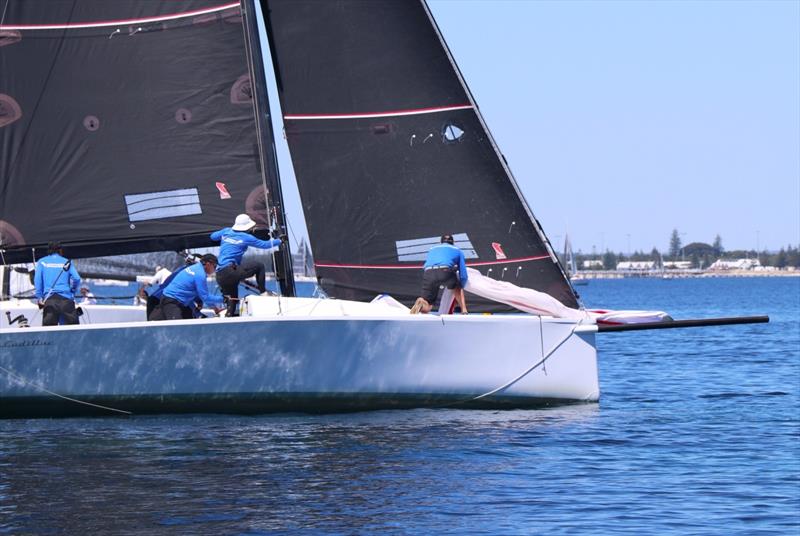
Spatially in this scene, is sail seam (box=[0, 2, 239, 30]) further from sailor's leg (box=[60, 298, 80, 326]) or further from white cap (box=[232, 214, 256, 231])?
sailor's leg (box=[60, 298, 80, 326])

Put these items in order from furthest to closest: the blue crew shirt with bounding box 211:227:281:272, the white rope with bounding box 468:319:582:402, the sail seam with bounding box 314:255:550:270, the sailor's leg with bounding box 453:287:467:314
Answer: the sail seam with bounding box 314:255:550:270 < the blue crew shirt with bounding box 211:227:281:272 < the sailor's leg with bounding box 453:287:467:314 < the white rope with bounding box 468:319:582:402

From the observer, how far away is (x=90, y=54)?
18.2 metres

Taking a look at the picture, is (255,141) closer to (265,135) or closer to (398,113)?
(265,135)

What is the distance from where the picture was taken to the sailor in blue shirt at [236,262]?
56.8 feet

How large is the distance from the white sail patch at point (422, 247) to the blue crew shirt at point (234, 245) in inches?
70.2

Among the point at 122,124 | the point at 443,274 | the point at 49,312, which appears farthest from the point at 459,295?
the point at 49,312

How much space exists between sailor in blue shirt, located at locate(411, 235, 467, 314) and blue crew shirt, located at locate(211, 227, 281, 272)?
2.04 meters

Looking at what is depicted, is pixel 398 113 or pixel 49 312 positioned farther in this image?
pixel 398 113

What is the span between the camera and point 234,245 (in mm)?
17391

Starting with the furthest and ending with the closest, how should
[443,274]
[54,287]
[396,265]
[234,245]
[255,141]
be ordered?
[396,265] < [255,141] < [234,245] < [54,287] < [443,274]

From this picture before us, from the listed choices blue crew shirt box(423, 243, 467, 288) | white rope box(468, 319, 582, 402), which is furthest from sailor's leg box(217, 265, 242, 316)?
white rope box(468, 319, 582, 402)

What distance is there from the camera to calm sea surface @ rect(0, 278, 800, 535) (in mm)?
11062

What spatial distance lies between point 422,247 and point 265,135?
2.53 m

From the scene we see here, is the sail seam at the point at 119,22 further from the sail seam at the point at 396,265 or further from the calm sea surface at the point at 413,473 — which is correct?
the calm sea surface at the point at 413,473
